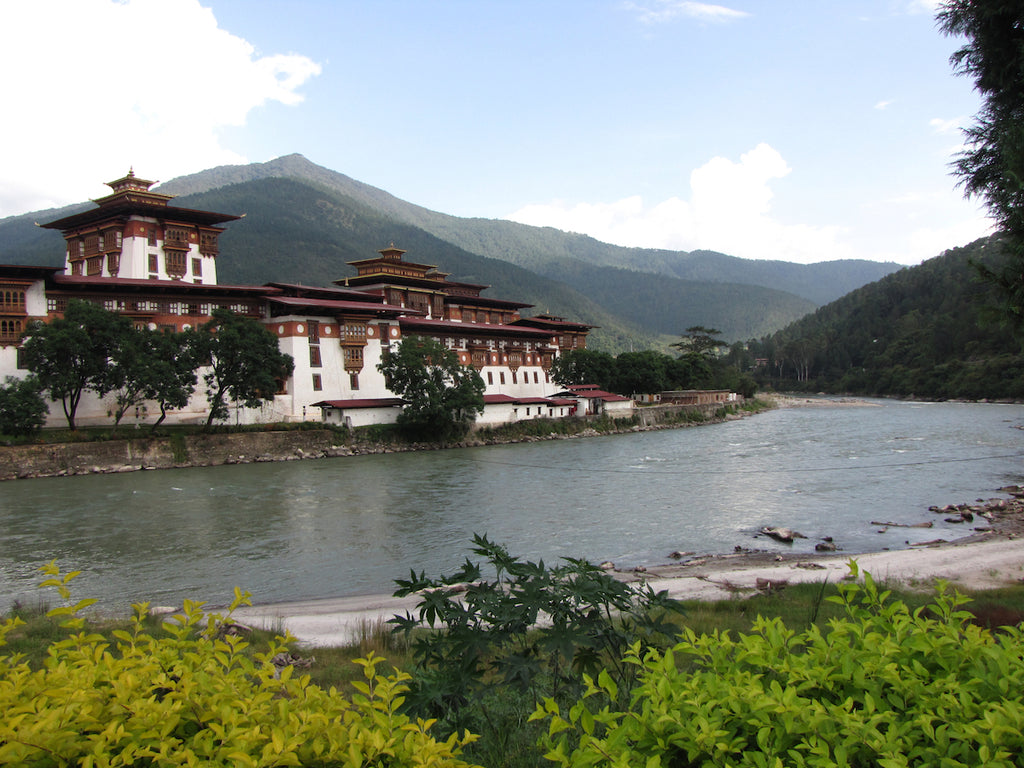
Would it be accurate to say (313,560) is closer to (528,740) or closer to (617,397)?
(528,740)

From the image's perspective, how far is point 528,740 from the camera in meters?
4.00

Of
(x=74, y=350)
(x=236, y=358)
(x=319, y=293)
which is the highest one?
(x=319, y=293)

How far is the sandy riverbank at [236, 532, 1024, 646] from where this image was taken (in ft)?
36.2

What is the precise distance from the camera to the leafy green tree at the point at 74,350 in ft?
107

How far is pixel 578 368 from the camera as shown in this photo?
68.3 meters

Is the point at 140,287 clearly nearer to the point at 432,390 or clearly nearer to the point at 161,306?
the point at 161,306

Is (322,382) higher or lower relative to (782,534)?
higher

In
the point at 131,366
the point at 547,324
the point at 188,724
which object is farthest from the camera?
the point at 547,324

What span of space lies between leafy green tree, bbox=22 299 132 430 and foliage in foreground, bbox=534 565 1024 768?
37.1 m

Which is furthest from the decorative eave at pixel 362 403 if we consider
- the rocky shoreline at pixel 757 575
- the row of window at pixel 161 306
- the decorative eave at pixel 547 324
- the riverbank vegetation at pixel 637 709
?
the riverbank vegetation at pixel 637 709

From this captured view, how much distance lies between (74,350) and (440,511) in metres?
21.5

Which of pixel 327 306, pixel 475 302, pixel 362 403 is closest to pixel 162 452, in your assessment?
pixel 362 403

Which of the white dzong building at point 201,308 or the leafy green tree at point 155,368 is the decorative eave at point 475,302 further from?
the leafy green tree at point 155,368

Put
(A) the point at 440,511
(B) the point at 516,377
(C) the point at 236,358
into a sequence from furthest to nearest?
(B) the point at 516,377 < (C) the point at 236,358 < (A) the point at 440,511
